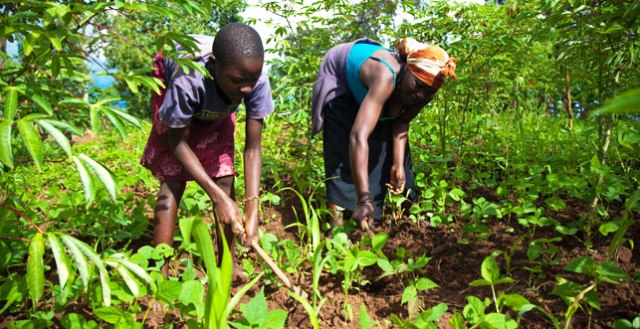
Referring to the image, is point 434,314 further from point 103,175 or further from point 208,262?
point 103,175

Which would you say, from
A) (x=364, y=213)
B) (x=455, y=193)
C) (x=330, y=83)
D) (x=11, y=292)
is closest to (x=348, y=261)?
(x=364, y=213)

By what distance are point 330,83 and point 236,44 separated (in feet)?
3.58

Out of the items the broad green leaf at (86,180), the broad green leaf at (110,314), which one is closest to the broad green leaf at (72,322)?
the broad green leaf at (110,314)

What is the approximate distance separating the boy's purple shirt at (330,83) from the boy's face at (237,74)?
0.94 metres

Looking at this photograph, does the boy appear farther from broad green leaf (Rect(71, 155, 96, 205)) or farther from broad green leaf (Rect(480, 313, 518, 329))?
broad green leaf (Rect(480, 313, 518, 329))

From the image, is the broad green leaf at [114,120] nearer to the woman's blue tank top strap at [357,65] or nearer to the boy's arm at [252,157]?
the boy's arm at [252,157]

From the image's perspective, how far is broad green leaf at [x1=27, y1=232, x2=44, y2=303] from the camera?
1.16m

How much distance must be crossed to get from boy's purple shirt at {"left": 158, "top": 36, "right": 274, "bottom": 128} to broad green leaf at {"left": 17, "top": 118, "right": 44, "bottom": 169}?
2.91 feet

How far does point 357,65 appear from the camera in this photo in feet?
8.92

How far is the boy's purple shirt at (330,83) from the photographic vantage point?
2902 mm

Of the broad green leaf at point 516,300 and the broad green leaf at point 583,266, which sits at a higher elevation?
the broad green leaf at point 583,266

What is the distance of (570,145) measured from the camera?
3.49 m

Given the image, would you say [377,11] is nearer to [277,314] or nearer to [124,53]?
[277,314]

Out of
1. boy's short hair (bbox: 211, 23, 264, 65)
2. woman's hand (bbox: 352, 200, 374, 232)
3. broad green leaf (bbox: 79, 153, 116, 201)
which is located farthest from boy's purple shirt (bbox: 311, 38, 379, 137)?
broad green leaf (bbox: 79, 153, 116, 201)
